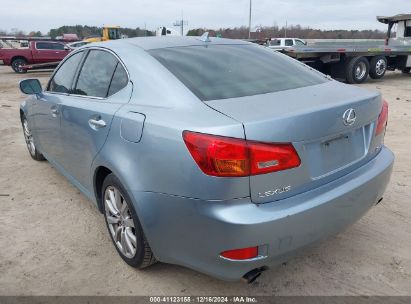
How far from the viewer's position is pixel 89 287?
256cm

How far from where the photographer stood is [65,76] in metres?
3.69

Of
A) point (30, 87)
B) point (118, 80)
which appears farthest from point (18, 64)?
point (118, 80)

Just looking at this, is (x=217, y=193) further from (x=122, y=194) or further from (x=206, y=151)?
(x=122, y=194)

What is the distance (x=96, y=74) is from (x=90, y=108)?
387 mm

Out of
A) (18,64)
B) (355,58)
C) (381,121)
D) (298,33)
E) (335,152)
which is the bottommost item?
(18,64)

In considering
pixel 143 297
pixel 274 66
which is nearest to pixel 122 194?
pixel 143 297

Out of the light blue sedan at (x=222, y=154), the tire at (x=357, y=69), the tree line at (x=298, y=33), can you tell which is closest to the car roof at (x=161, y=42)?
the light blue sedan at (x=222, y=154)

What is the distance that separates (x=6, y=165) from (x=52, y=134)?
69.8 inches

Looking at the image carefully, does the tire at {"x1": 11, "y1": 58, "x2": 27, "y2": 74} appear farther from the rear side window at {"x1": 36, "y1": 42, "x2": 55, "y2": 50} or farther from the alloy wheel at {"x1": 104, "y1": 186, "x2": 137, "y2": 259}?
the alloy wheel at {"x1": 104, "y1": 186, "x2": 137, "y2": 259}

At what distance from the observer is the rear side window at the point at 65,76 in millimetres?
3504

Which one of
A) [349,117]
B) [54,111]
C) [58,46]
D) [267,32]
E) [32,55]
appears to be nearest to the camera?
[349,117]

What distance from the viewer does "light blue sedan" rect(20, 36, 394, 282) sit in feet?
6.33

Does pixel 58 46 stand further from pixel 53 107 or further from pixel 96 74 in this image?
pixel 96 74

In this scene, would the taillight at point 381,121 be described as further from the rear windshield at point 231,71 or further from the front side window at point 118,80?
the front side window at point 118,80
